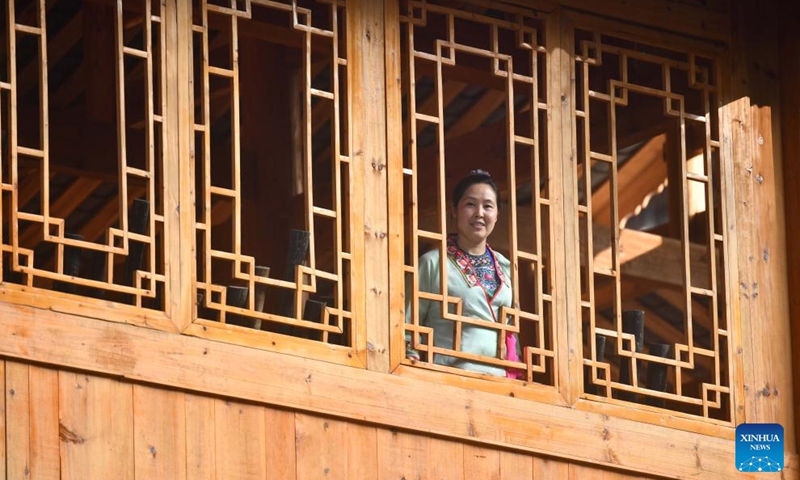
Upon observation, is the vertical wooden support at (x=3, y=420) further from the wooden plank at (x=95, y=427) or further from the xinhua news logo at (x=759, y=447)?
the xinhua news logo at (x=759, y=447)

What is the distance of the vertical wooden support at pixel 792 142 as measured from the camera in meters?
6.31

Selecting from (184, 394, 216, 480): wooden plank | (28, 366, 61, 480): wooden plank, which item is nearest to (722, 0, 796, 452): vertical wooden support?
(184, 394, 216, 480): wooden plank

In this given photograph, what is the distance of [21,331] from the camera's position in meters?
4.95

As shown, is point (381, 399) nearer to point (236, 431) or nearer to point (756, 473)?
point (236, 431)

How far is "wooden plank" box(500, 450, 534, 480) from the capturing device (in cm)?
566

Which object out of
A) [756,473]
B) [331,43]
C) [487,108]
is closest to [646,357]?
[756,473]

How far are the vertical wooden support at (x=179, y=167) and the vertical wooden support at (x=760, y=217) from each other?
6.79 feet

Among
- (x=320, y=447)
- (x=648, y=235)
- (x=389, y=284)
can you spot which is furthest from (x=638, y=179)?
(x=320, y=447)

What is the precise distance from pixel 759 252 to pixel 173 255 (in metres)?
2.24

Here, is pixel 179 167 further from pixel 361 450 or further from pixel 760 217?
pixel 760 217

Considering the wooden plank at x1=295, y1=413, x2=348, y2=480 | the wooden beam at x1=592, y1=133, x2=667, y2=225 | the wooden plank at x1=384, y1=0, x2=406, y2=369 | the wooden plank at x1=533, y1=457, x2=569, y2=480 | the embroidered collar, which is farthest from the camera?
the wooden beam at x1=592, y1=133, x2=667, y2=225

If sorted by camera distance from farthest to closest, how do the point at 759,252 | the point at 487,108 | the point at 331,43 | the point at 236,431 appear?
1. the point at 487,108
2. the point at 759,252
3. the point at 331,43
4. the point at 236,431

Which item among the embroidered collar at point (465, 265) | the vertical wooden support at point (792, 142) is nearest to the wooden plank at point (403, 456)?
the embroidered collar at point (465, 265)

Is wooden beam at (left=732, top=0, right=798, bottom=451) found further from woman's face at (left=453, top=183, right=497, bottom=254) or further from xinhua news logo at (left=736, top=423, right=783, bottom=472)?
woman's face at (left=453, top=183, right=497, bottom=254)
